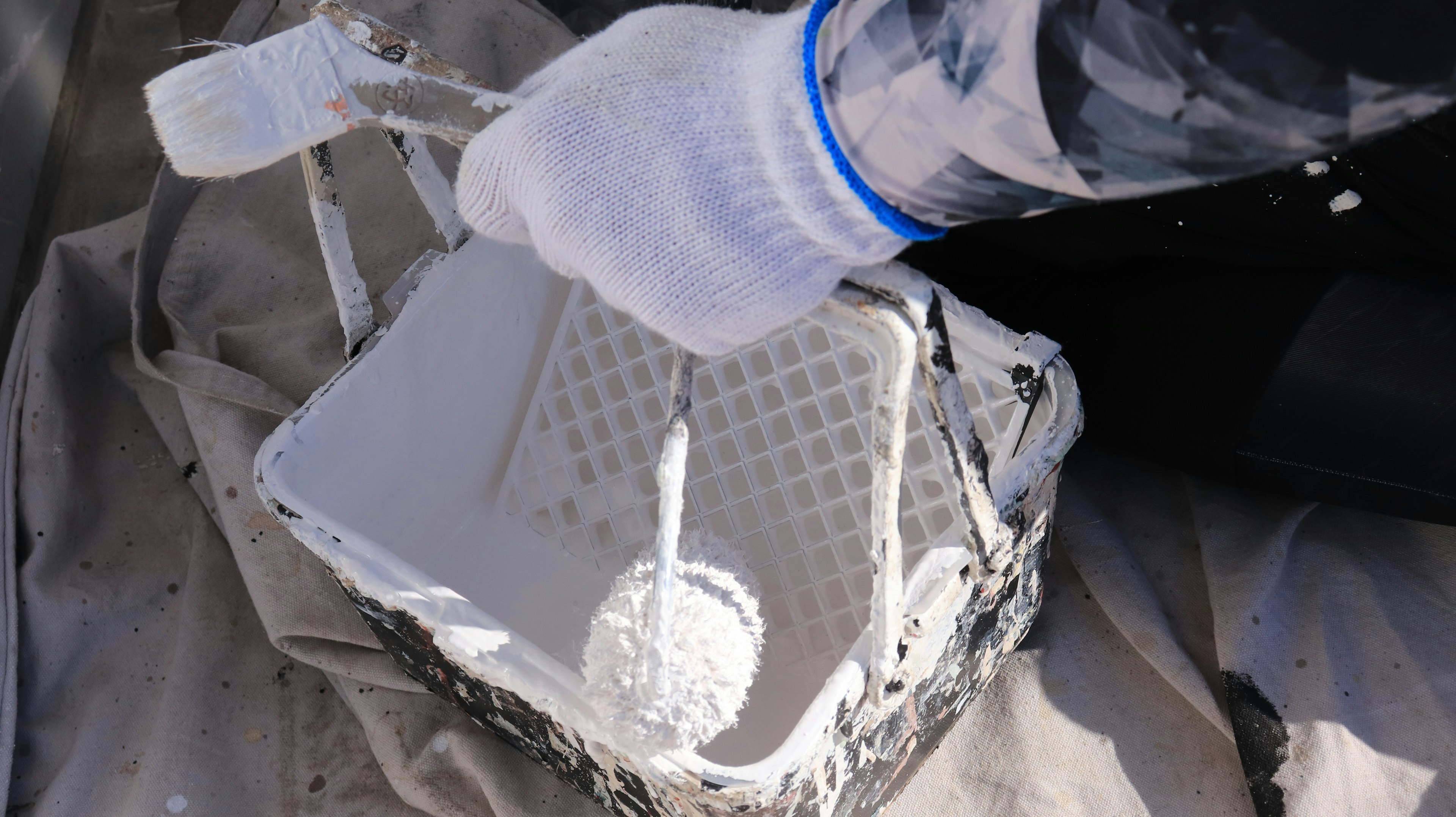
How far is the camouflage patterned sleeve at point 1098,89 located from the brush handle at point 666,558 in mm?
163

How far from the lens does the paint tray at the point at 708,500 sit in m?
0.54

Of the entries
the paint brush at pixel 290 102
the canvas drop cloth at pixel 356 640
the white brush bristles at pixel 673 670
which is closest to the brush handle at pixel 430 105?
the paint brush at pixel 290 102

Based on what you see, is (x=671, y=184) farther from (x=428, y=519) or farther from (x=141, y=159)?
(x=141, y=159)

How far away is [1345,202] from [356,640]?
87cm

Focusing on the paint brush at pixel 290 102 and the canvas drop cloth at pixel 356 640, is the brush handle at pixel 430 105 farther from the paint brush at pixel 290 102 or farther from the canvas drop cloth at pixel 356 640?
the canvas drop cloth at pixel 356 640

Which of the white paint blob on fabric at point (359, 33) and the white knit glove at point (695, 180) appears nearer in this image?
the white knit glove at point (695, 180)

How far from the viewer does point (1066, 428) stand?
2.09 ft

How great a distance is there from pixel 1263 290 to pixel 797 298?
1.48 ft

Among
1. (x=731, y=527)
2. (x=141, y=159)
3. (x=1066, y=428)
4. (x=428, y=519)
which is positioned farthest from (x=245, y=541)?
(x=1066, y=428)

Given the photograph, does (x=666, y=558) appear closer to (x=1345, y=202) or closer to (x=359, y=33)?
(x=359, y=33)

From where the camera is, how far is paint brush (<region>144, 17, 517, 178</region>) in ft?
1.54

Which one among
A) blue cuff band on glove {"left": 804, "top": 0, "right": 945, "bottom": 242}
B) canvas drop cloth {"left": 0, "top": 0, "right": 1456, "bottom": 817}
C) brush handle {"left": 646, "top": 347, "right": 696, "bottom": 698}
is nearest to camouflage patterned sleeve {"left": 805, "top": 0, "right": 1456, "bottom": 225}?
blue cuff band on glove {"left": 804, "top": 0, "right": 945, "bottom": 242}

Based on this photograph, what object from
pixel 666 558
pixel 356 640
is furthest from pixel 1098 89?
pixel 356 640

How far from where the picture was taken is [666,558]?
19.7 inches
